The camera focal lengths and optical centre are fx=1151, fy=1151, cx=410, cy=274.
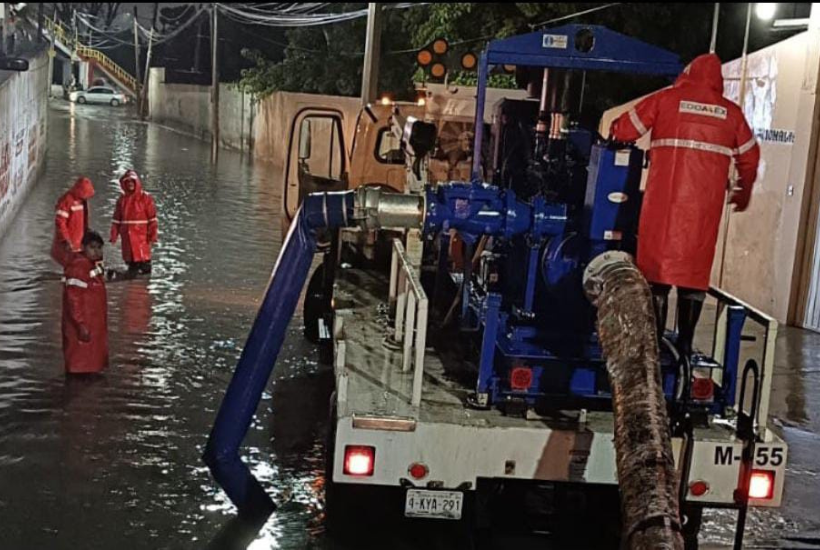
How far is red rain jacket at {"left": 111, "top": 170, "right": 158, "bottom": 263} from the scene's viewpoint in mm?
14336

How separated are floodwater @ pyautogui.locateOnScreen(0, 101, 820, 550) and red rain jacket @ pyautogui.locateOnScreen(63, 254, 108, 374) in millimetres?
203

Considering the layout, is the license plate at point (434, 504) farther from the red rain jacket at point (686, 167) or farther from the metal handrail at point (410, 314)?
the red rain jacket at point (686, 167)

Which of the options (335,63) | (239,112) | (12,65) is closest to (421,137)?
(12,65)

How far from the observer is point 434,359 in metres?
6.99

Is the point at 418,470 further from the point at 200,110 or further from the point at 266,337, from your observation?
the point at 200,110

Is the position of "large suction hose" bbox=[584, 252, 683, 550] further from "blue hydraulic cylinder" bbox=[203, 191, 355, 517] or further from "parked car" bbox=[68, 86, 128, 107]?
"parked car" bbox=[68, 86, 128, 107]

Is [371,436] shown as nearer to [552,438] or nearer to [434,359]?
[552,438]

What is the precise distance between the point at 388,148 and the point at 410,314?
511cm

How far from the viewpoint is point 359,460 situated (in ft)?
18.5

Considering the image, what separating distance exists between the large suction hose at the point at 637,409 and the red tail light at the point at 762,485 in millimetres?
944

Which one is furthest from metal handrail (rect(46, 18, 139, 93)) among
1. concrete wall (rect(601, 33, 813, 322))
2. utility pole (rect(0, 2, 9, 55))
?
concrete wall (rect(601, 33, 813, 322))

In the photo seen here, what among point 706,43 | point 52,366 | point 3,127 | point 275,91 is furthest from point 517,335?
point 275,91

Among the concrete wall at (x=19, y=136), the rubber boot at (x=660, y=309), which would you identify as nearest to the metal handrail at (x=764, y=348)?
the rubber boot at (x=660, y=309)

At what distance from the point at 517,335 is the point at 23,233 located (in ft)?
43.8
